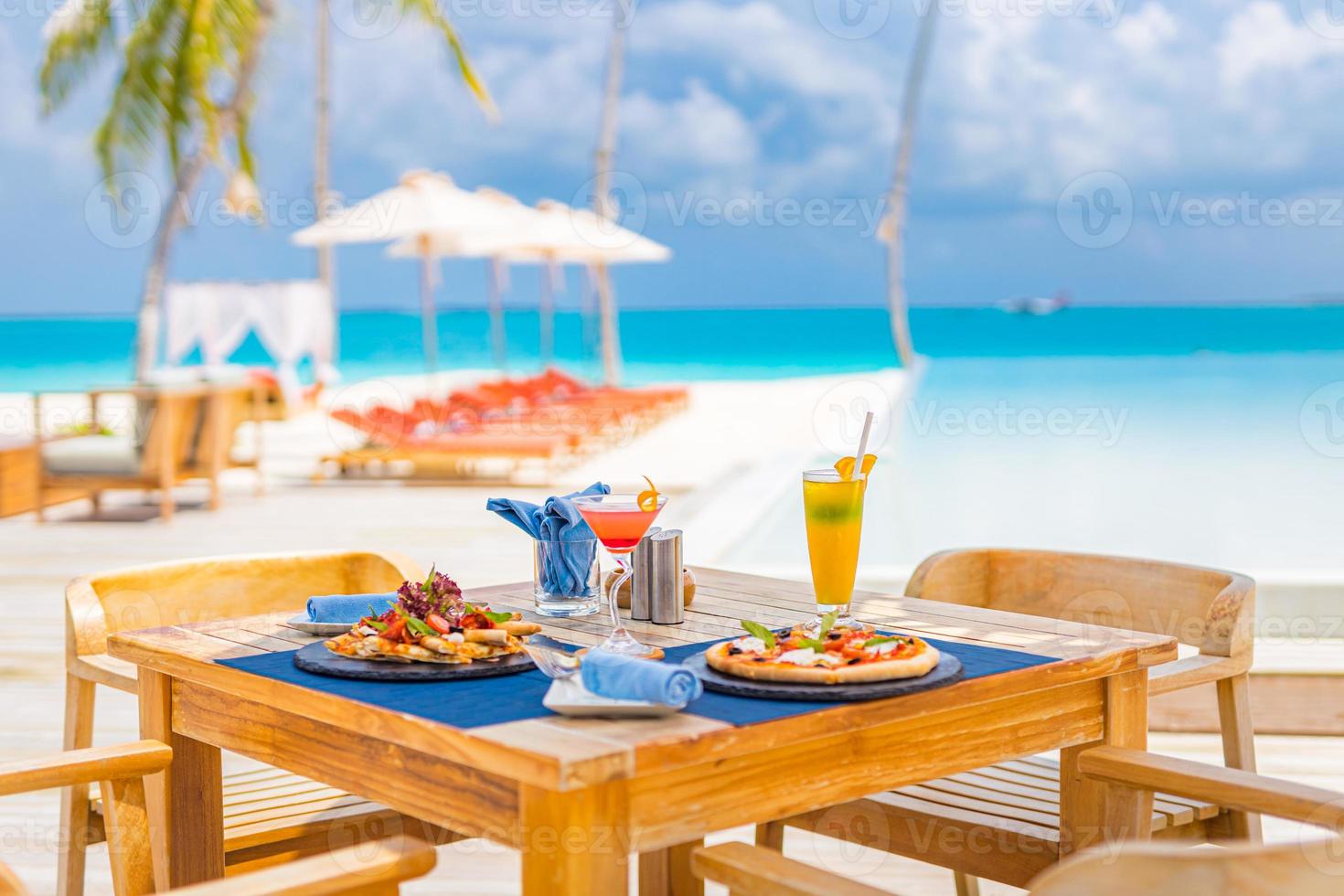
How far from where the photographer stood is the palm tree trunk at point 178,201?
503 inches

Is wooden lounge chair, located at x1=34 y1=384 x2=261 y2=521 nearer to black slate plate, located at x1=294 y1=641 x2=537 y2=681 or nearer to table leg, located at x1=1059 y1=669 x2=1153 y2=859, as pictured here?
black slate plate, located at x1=294 y1=641 x2=537 y2=681

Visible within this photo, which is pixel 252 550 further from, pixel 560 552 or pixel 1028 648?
pixel 1028 648

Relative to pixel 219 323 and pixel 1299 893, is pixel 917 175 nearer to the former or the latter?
pixel 219 323

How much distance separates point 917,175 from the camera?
145 ft

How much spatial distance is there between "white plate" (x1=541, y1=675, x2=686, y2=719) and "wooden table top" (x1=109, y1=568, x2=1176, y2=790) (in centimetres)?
1

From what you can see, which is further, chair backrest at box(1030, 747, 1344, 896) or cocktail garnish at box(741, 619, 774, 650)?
cocktail garnish at box(741, 619, 774, 650)

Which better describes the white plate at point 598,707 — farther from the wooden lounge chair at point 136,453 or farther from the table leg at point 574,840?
the wooden lounge chair at point 136,453

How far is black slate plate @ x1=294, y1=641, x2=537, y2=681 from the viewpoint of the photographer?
174cm

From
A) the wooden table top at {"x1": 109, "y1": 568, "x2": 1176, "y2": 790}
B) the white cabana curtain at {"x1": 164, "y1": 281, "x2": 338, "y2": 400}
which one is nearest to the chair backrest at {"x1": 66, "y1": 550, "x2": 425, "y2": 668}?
the wooden table top at {"x1": 109, "y1": 568, "x2": 1176, "y2": 790}

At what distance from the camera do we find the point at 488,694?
169 centimetres

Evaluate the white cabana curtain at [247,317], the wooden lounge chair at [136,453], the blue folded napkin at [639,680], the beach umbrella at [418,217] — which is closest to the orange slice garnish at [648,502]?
the blue folded napkin at [639,680]

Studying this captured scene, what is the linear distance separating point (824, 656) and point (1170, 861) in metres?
0.59

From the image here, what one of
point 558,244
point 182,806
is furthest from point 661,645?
point 558,244

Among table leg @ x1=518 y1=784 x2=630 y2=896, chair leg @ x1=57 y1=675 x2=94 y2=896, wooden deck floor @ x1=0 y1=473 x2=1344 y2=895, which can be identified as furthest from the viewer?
wooden deck floor @ x1=0 y1=473 x2=1344 y2=895
